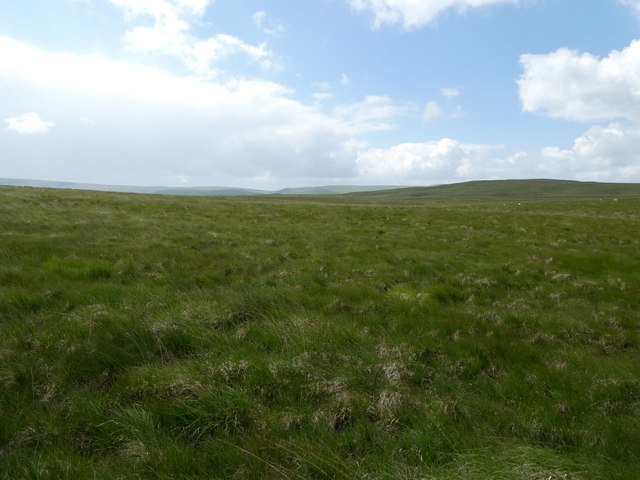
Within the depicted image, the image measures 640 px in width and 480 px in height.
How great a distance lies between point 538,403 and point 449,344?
1.92 m

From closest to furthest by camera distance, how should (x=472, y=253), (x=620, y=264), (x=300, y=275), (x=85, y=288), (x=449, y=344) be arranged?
(x=449, y=344)
(x=85, y=288)
(x=300, y=275)
(x=620, y=264)
(x=472, y=253)

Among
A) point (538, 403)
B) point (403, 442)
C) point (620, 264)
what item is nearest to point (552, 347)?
point (538, 403)

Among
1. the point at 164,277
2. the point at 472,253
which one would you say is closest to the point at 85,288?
the point at 164,277

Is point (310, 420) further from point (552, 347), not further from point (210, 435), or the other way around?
point (552, 347)

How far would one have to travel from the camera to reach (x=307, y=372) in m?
5.90

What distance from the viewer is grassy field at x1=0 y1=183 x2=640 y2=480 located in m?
4.21

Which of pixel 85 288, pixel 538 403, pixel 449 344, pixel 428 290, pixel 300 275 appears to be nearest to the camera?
pixel 538 403

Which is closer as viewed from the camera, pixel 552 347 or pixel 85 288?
pixel 552 347

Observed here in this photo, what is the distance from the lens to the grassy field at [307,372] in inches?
166

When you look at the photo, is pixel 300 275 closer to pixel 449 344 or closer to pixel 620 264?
pixel 449 344

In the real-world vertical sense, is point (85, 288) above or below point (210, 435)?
above

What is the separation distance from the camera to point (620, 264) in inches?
626

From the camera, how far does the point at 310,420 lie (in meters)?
4.87

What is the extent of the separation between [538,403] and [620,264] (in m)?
13.9
